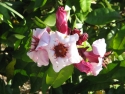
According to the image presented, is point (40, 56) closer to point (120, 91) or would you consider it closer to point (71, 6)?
point (71, 6)

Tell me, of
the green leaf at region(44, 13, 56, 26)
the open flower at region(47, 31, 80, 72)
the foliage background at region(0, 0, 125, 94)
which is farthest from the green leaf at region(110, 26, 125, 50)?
the open flower at region(47, 31, 80, 72)

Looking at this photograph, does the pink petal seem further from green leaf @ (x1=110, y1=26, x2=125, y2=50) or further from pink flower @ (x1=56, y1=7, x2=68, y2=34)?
green leaf @ (x1=110, y1=26, x2=125, y2=50)

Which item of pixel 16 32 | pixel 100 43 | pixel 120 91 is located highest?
pixel 100 43

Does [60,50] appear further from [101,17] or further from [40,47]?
[101,17]

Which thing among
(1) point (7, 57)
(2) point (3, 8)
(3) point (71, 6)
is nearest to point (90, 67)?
(3) point (71, 6)

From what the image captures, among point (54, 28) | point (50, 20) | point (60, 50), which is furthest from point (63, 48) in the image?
point (50, 20)

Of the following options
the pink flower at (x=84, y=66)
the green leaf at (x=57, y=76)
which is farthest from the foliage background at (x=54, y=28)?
the pink flower at (x=84, y=66)

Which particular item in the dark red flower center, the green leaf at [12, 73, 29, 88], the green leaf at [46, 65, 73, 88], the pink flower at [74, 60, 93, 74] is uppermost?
the dark red flower center
